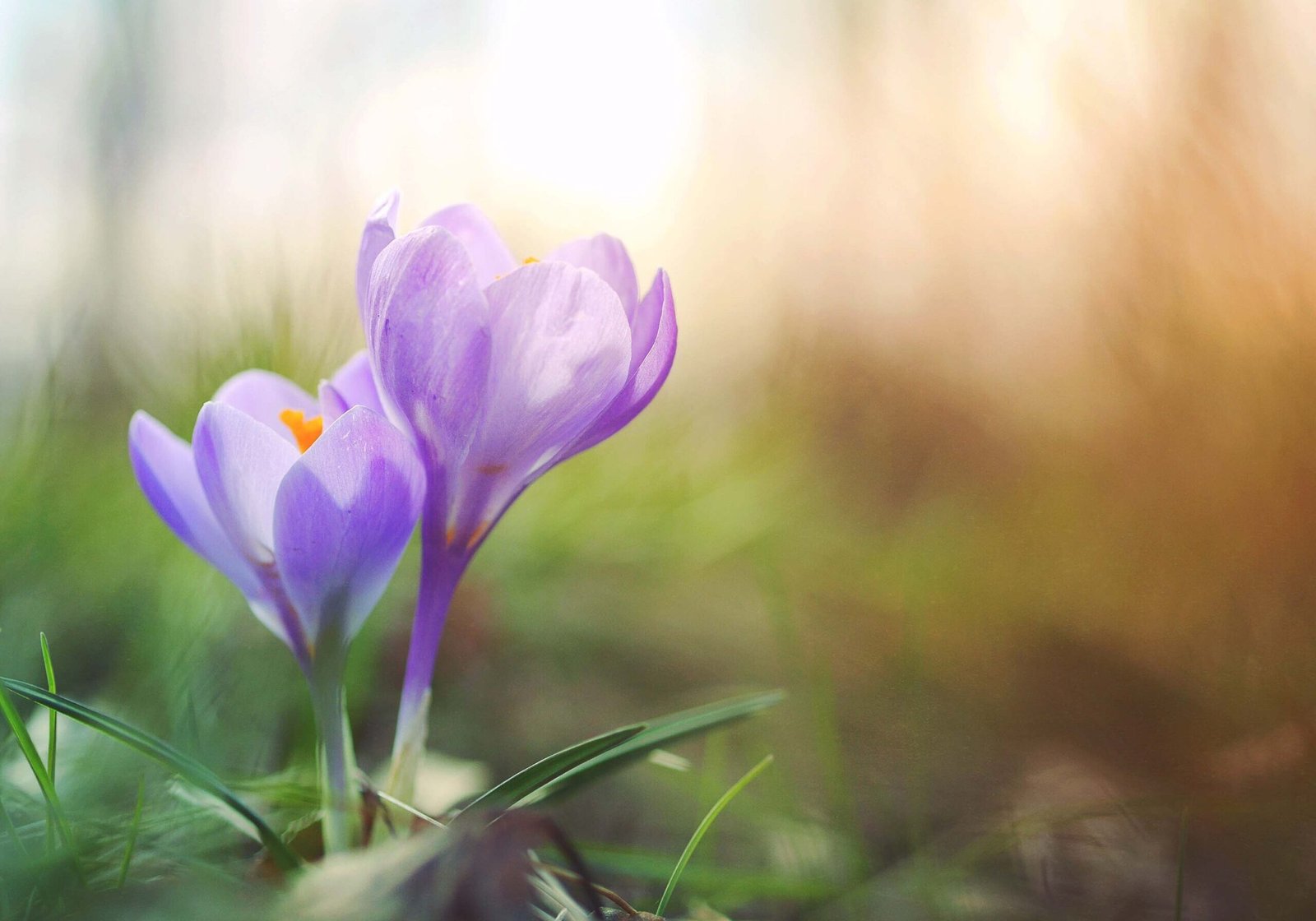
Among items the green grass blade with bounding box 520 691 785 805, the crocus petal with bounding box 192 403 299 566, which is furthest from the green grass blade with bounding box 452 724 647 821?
the crocus petal with bounding box 192 403 299 566

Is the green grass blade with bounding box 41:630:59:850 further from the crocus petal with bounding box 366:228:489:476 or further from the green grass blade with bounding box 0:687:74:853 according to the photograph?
the crocus petal with bounding box 366:228:489:476

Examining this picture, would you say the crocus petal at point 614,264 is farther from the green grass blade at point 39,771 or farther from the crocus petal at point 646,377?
the green grass blade at point 39,771

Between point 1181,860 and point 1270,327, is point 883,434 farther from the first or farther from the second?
point 1181,860

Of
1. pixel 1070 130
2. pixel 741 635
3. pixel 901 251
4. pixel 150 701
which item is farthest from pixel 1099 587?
pixel 150 701

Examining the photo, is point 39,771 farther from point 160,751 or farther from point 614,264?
point 614,264

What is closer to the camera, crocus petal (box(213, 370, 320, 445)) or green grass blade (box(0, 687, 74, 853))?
green grass blade (box(0, 687, 74, 853))

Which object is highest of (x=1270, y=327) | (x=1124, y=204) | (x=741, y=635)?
(x=1124, y=204)
